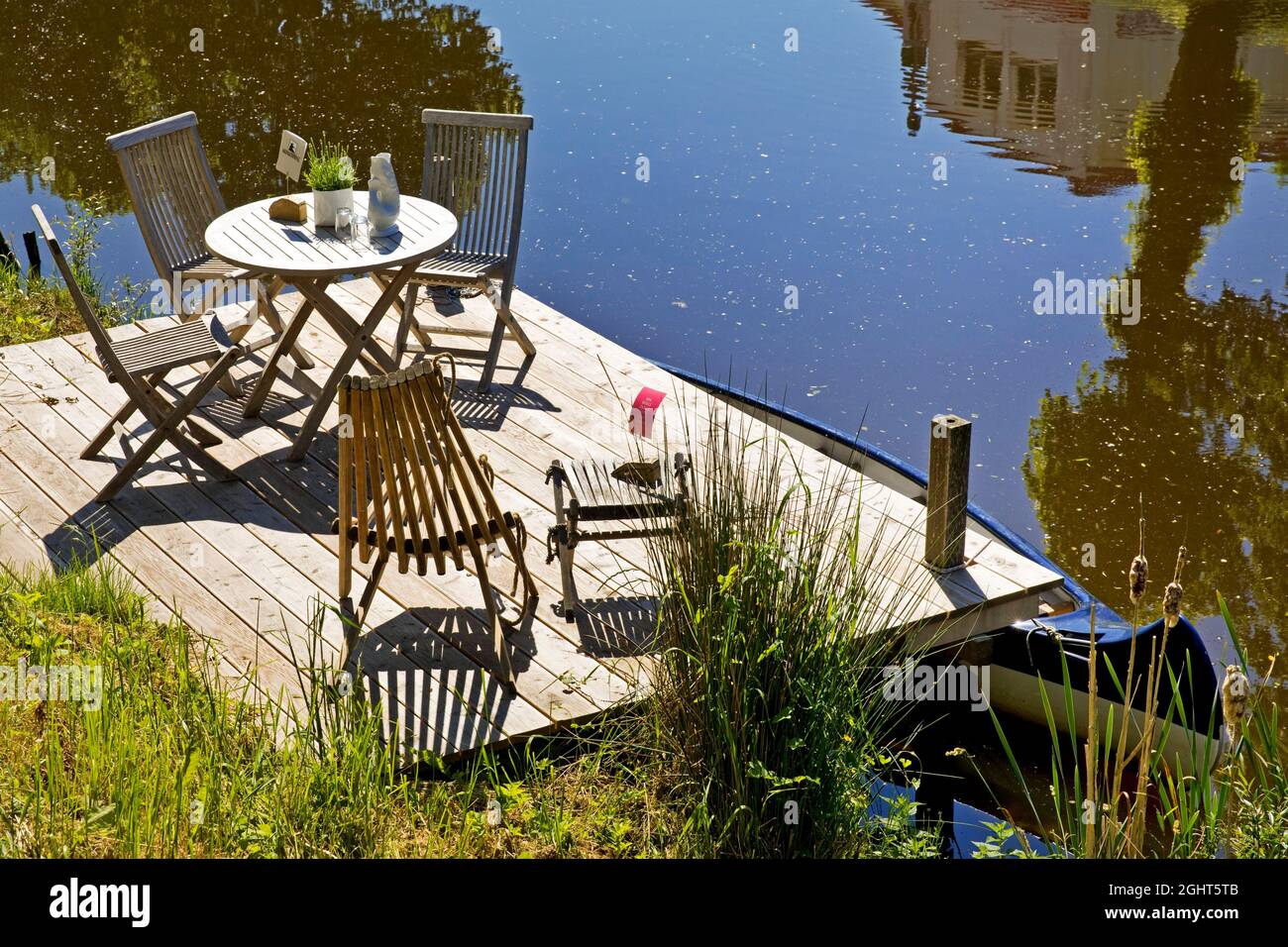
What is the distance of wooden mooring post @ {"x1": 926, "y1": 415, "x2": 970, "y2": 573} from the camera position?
196 inches

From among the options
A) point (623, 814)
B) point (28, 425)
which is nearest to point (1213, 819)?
point (623, 814)

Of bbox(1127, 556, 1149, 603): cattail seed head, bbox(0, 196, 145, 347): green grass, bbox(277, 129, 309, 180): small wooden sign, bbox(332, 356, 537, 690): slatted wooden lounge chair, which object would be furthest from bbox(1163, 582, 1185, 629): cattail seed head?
bbox(0, 196, 145, 347): green grass

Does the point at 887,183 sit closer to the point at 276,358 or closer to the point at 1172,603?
the point at 276,358

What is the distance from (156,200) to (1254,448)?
252 inches

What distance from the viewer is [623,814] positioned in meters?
3.94

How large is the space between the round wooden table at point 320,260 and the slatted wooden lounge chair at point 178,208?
341 millimetres

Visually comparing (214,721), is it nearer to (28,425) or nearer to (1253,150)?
(28,425)

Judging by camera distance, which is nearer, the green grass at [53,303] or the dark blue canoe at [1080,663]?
the dark blue canoe at [1080,663]

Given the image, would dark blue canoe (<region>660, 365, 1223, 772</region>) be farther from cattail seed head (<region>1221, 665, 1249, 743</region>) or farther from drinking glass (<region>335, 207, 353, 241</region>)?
cattail seed head (<region>1221, 665, 1249, 743</region>)

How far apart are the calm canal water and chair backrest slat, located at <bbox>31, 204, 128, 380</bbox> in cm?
331

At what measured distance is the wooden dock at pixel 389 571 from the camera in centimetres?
448

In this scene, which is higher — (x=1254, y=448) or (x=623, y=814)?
(x=623, y=814)

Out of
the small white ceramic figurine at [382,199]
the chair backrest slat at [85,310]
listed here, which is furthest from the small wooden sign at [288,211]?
the chair backrest slat at [85,310]

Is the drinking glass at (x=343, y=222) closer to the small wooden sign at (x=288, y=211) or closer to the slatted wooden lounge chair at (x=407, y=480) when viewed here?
the small wooden sign at (x=288, y=211)
